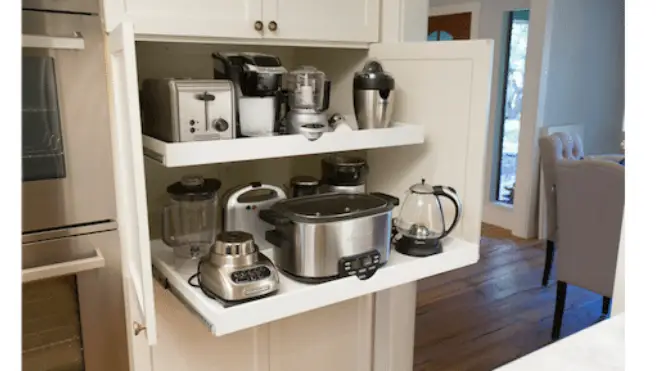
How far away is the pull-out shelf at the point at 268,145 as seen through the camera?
1.33 metres

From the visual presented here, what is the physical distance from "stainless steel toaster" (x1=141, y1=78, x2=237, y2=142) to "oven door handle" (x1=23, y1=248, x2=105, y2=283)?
38cm

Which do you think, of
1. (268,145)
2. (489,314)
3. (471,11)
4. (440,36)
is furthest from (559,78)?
(268,145)

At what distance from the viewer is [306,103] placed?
5.22 feet

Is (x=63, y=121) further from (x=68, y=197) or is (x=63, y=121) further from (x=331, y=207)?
(x=331, y=207)

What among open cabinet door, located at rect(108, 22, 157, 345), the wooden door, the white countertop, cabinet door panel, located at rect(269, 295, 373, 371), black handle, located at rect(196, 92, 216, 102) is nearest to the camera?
the white countertop

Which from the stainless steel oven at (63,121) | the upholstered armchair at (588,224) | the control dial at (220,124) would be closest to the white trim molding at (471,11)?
the upholstered armchair at (588,224)

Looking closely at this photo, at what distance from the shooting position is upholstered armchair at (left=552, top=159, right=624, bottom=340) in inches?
115

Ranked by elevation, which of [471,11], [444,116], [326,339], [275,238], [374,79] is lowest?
[326,339]

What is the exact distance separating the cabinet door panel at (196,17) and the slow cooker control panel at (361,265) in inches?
27.3

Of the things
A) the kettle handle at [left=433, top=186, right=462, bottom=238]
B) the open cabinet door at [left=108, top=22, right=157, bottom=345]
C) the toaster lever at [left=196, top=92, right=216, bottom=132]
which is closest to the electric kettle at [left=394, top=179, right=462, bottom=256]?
the kettle handle at [left=433, top=186, right=462, bottom=238]

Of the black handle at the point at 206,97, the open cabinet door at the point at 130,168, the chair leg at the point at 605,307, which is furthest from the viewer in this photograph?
the chair leg at the point at 605,307

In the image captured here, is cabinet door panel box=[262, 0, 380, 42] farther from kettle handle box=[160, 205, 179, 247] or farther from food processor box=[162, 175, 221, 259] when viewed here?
kettle handle box=[160, 205, 179, 247]

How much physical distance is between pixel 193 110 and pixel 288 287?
53 cm

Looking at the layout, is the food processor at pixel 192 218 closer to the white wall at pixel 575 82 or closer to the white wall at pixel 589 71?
the white wall at pixel 575 82
